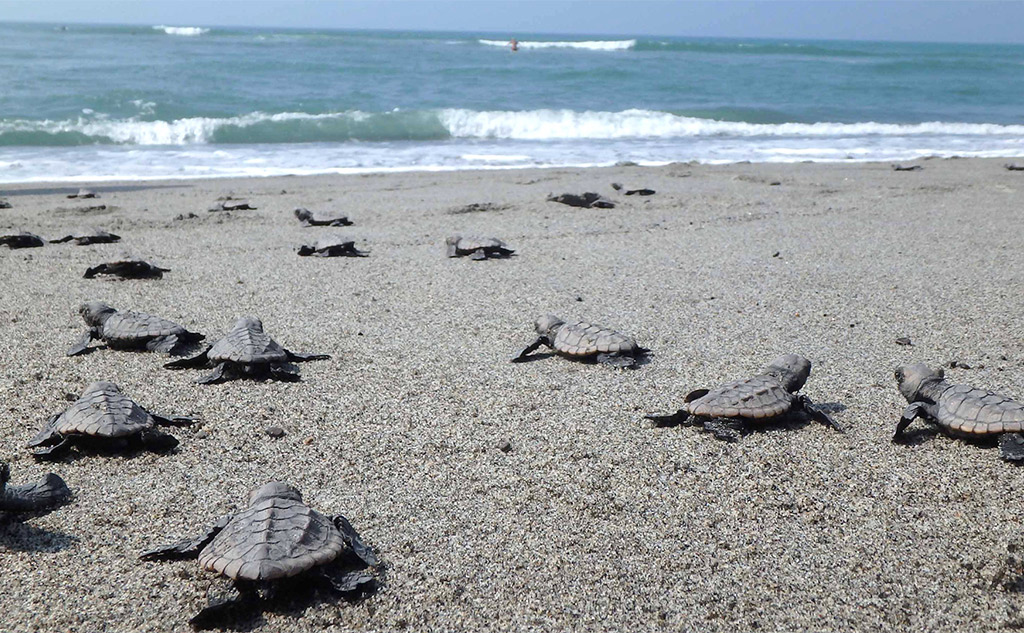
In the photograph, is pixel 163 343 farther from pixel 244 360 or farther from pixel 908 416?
pixel 908 416

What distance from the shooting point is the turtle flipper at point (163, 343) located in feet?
15.4

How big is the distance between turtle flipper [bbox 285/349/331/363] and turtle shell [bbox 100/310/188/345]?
728mm

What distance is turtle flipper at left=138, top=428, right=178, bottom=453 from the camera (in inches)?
135

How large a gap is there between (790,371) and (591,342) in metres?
1.08

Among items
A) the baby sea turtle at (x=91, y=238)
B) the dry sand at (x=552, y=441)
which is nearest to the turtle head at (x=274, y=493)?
the dry sand at (x=552, y=441)

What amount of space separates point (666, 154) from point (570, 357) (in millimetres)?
12341

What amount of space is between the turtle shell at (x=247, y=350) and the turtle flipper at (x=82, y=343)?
32.5 inches

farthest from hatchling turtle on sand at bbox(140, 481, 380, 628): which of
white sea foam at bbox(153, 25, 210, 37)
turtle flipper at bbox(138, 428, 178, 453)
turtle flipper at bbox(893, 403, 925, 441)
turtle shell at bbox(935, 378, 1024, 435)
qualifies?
white sea foam at bbox(153, 25, 210, 37)

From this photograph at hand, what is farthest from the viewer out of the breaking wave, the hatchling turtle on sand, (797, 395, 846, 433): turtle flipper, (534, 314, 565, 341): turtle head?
the breaking wave

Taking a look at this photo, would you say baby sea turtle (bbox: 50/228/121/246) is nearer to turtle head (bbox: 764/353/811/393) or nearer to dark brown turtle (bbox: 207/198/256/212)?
dark brown turtle (bbox: 207/198/256/212)

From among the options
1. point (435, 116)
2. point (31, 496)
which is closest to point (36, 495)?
point (31, 496)

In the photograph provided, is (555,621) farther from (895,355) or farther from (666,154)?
(666,154)

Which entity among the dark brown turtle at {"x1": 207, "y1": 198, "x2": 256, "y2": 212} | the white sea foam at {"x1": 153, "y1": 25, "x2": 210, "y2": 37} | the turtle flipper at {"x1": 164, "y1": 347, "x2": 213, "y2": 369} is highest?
the white sea foam at {"x1": 153, "y1": 25, "x2": 210, "y2": 37}

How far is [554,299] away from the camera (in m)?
6.00
